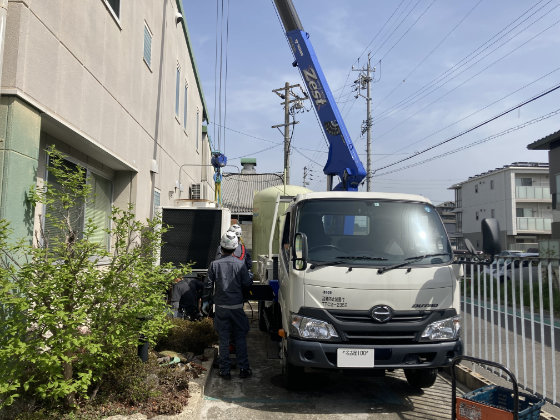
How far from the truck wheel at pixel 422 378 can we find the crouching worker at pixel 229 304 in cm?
206

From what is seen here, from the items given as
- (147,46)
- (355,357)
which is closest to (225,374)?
(355,357)

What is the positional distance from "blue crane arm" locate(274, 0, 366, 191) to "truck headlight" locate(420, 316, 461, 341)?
4588mm

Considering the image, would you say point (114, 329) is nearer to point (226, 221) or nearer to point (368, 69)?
point (226, 221)

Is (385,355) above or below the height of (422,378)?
above

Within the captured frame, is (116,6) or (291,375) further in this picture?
A: (116,6)

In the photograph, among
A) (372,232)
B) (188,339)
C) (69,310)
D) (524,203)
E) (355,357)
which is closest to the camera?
(69,310)

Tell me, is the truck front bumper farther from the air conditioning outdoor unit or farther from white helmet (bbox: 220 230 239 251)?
the air conditioning outdoor unit

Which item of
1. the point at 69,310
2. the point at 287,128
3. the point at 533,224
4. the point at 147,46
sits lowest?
the point at 69,310

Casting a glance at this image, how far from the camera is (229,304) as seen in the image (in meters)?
5.33

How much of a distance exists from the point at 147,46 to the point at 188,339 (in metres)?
6.38

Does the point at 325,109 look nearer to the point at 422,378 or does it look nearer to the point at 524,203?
the point at 422,378

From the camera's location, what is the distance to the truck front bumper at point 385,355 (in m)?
4.15

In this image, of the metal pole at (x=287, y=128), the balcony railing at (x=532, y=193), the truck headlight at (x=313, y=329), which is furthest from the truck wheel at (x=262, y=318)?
the balcony railing at (x=532, y=193)

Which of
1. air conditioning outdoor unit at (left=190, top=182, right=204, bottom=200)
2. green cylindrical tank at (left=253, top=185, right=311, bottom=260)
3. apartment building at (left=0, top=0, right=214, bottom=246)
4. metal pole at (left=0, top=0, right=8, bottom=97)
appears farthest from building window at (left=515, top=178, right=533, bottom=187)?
metal pole at (left=0, top=0, right=8, bottom=97)
